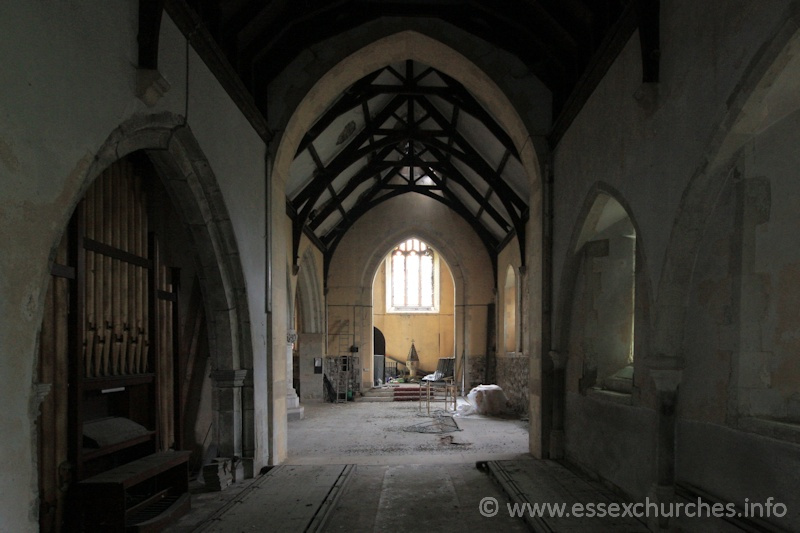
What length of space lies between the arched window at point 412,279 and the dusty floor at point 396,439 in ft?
26.2

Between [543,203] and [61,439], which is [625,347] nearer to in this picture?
[543,203]

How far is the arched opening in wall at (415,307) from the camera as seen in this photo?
1988 centimetres

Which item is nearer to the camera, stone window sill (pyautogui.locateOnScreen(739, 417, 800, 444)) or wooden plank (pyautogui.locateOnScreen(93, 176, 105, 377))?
stone window sill (pyautogui.locateOnScreen(739, 417, 800, 444))

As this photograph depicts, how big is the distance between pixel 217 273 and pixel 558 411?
3.83 m

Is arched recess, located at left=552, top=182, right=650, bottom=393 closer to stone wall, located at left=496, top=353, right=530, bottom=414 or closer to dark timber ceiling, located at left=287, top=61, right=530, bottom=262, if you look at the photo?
dark timber ceiling, located at left=287, top=61, right=530, bottom=262

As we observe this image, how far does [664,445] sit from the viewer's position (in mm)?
3656

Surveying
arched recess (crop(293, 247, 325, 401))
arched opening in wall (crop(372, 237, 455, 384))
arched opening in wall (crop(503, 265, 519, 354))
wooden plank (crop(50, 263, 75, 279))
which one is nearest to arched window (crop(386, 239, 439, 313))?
arched opening in wall (crop(372, 237, 455, 384))

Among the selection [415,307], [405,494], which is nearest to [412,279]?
[415,307]

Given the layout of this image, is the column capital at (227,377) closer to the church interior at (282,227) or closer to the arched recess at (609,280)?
the church interior at (282,227)

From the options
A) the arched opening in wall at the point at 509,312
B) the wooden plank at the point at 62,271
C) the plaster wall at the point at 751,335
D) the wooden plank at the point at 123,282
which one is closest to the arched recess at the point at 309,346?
the arched opening in wall at the point at 509,312

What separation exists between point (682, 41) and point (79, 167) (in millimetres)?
3307

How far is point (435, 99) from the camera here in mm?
10070

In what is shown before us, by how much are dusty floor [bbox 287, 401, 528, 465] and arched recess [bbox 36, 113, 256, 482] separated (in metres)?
1.36

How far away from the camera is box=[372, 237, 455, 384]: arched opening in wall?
19875 millimetres
